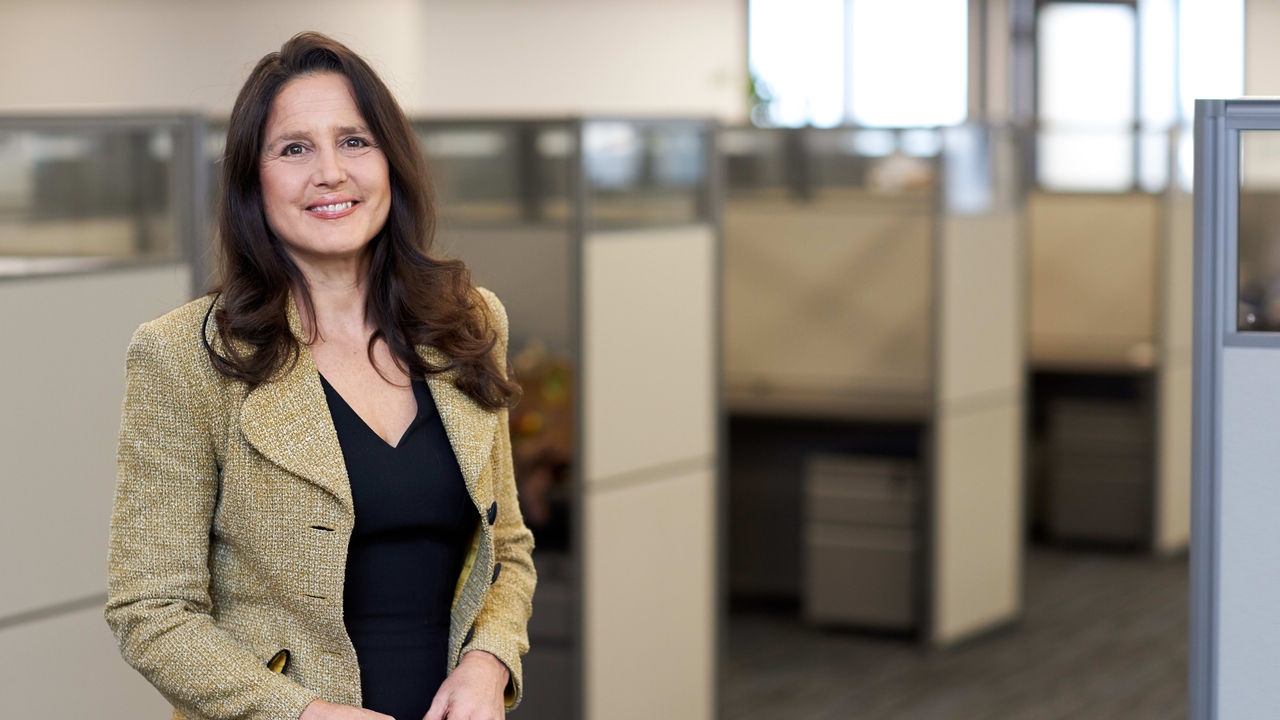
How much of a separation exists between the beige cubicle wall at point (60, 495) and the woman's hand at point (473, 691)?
2.97 ft

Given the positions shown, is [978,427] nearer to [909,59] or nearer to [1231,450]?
[1231,450]

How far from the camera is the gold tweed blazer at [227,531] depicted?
1338 millimetres

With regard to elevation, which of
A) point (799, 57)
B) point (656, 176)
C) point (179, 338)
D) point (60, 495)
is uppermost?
point (799, 57)

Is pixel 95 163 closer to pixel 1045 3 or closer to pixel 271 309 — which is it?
pixel 271 309

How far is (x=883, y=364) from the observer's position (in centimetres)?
490

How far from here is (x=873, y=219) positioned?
486cm

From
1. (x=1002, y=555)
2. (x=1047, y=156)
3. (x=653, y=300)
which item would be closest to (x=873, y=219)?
(x=1002, y=555)

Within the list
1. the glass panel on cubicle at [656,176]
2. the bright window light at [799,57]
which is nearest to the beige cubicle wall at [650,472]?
the glass panel on cubicle at [656,176]

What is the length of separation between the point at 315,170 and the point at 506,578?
0.45m

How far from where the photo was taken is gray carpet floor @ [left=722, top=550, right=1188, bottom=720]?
417cm

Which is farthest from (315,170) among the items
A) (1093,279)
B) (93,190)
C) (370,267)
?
(1093,279)

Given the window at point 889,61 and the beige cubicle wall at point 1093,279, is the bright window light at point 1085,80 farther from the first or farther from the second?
the beige cubicle wall at point 1093,279

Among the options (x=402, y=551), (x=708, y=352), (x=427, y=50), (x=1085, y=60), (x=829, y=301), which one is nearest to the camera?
(x=402, y=551)

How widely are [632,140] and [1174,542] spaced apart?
11.7 ft
